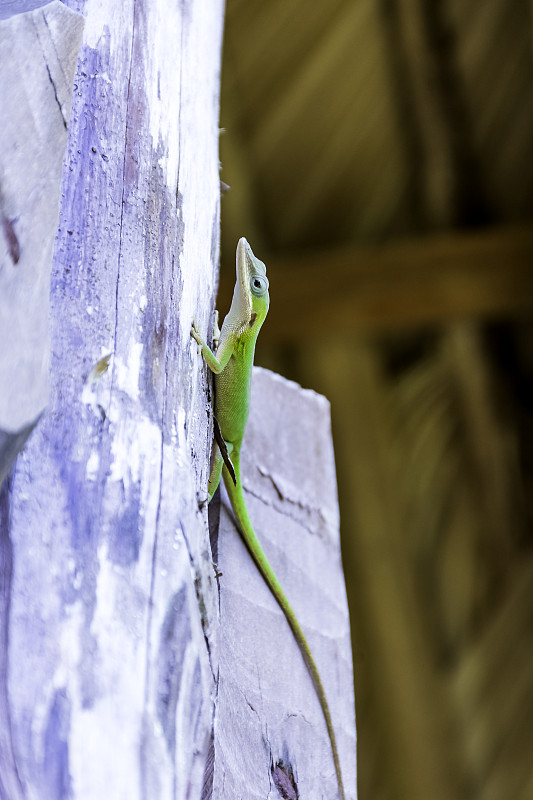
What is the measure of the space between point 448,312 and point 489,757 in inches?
90.5

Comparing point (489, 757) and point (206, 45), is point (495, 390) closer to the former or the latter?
point (489, 757)

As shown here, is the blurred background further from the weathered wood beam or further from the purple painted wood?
the purple painted wood

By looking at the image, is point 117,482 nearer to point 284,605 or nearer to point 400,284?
point 284,605

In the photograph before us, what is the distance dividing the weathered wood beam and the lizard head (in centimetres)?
177

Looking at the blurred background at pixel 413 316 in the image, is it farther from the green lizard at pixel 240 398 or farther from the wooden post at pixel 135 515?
the wooden post at pixel 135 515

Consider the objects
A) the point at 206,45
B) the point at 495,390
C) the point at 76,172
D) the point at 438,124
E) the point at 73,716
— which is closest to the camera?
the point at 73,716

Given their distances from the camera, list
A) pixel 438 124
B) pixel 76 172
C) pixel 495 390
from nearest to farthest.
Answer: pixel 76 172, pixel 438 124, pixel 495 390

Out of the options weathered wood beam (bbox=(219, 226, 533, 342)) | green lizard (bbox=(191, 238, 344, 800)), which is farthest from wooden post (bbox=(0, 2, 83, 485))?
weathered wood beam (bbox=(219, 226, 533, 342))

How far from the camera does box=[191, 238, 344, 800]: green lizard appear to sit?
35.5 inches

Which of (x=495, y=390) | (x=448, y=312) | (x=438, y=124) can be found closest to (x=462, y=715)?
(x=495, y=390)

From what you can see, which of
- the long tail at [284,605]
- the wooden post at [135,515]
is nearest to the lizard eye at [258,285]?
the wooden post at [135,515]

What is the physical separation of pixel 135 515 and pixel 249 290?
835 millimetres

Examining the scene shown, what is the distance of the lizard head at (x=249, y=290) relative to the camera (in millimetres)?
1302

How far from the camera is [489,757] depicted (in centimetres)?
371
